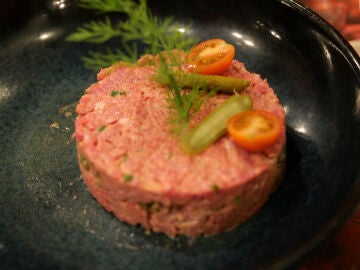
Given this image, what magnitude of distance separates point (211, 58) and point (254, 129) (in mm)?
811

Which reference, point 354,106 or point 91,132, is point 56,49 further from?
point 354,106

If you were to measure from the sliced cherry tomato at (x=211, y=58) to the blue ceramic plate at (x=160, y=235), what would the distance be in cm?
75

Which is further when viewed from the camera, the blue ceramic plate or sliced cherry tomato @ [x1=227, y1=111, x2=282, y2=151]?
the blue ceramic plate

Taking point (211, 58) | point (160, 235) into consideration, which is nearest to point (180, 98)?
point (211, 58)

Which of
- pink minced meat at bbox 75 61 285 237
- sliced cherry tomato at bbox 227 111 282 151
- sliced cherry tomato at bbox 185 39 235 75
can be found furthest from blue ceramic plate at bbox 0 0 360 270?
sliced cherry tomato at bbox 185 39 235 75

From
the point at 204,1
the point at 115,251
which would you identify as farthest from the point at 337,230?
the point at 204,1

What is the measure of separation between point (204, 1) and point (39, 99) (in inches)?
70.3

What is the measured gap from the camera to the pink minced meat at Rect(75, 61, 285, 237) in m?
2.60

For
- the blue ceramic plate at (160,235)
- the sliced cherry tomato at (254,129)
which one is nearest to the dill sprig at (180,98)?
the sliced cherry tomato at (254,129)

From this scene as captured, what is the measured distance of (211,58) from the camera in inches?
128

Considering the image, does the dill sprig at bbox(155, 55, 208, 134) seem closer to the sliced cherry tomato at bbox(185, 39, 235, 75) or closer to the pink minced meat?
the pink minced meat

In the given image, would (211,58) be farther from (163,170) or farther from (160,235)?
(160,235)

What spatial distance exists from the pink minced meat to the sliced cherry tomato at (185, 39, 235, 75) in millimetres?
223

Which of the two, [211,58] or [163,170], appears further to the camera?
[211,58]
